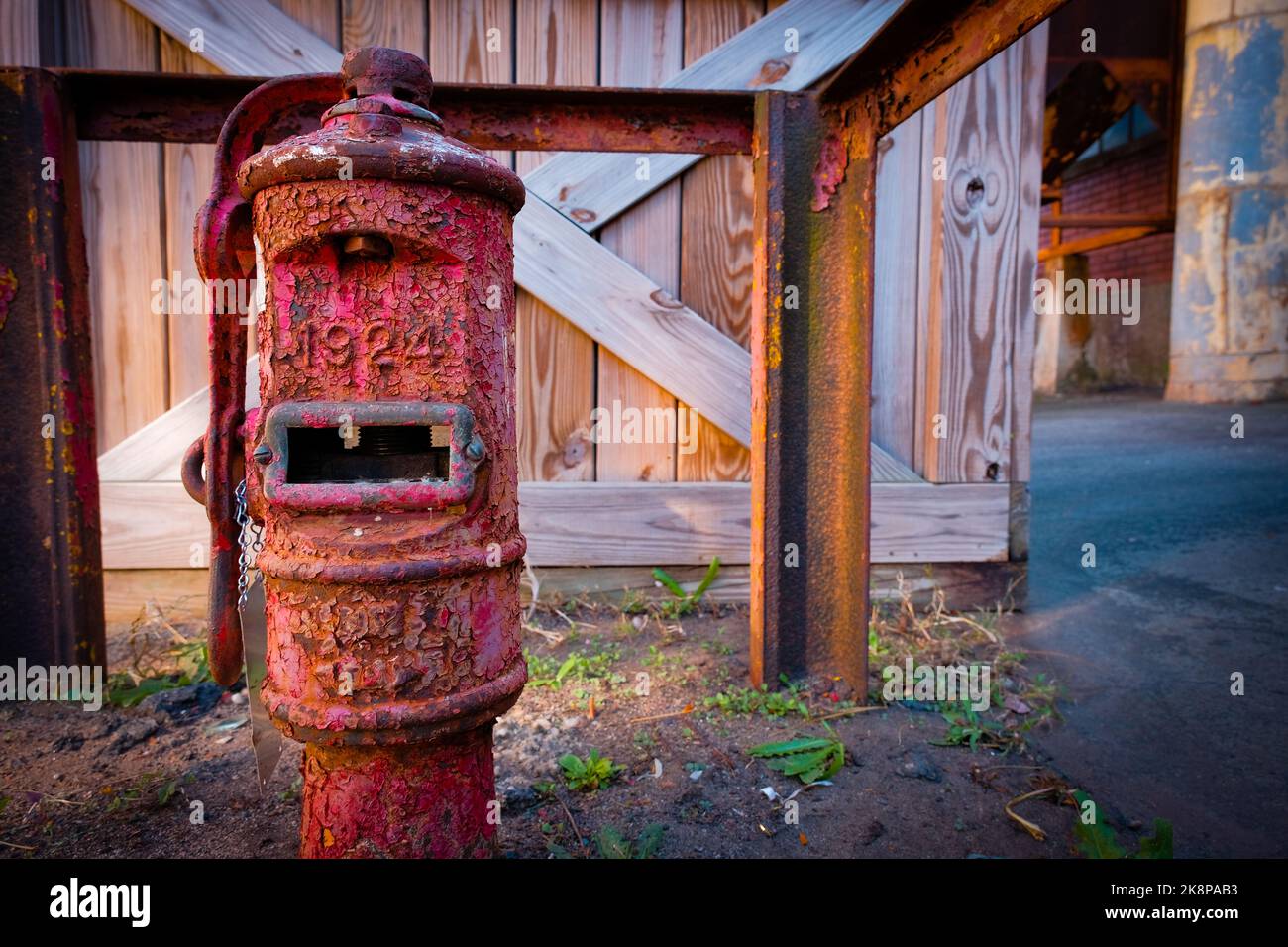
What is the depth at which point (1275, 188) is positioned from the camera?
325 inches

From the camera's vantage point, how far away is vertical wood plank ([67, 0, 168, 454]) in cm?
268

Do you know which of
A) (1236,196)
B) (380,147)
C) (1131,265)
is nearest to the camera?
(380,147)

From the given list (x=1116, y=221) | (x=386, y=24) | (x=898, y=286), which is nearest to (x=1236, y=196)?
(x=1116, y=221)

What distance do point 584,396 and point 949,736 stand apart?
5.55 ft

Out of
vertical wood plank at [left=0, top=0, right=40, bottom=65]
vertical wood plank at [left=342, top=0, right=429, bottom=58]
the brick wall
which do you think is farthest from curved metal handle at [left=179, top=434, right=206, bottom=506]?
the brick wall

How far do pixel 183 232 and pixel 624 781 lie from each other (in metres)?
2.45

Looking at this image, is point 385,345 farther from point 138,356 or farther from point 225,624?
point 138,356

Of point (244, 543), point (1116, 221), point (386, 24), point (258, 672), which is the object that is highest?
point (1116, 221)

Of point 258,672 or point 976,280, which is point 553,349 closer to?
point 976,280

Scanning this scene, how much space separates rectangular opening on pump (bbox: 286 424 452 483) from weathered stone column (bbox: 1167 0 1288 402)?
992 cm

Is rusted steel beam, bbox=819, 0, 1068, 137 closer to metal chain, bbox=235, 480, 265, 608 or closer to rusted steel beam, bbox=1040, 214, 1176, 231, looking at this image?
metal chain, bbox=235, 480, 265, 608

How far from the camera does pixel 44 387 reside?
76.1 inches

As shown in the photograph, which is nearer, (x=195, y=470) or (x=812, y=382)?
(x=195, y=470)
